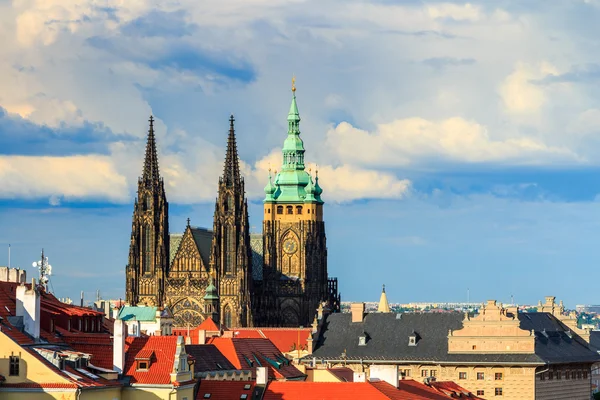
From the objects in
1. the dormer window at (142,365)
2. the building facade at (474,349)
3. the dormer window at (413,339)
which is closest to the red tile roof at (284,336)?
the building facade at (474,349)

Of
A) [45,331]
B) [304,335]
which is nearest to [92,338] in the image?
[45,331]

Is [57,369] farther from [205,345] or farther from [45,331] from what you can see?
[205,345]

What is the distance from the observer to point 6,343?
7919cm

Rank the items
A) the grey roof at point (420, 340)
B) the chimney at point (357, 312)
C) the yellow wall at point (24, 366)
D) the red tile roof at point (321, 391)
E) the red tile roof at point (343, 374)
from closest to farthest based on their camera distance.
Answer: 1. the yellow wall at point (24, 366)
2. the red tile roof at point (321, 391)
3. the red tile roof at point (343, 374)
4. the grey roof at point (420, 340)
5. the chimney at point (357, 312)

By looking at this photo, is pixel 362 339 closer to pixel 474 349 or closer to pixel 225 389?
pixel 474 349

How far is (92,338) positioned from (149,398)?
6666mm

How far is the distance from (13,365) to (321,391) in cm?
2260

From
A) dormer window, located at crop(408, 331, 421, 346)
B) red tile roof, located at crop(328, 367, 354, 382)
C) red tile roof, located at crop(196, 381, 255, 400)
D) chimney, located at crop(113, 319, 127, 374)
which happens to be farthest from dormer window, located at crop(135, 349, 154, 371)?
dormer window, located at crop(408, 331, 421, 346)

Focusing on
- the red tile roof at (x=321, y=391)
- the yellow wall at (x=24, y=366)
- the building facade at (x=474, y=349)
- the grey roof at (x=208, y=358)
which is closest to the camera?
the yellow wall at (x=24, y=366)

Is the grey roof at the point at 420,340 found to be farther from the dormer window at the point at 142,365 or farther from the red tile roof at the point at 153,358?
the dormer window at the point at 142,365

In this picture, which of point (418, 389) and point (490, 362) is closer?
point (418, 389)

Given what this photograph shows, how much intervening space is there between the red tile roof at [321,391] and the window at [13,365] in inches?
851

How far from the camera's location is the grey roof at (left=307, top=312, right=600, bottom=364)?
152 metres

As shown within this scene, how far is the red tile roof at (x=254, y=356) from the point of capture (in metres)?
126
